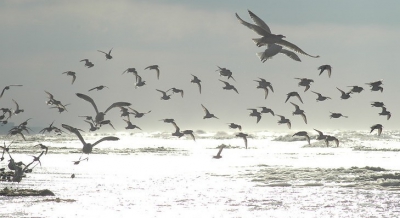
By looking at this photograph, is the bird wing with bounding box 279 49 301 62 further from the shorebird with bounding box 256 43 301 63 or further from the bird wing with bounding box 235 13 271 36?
the bird wing with bounding box 235 13 271 36

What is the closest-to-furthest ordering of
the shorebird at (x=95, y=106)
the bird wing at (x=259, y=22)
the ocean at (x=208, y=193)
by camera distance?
1. the bird wing at (x=259, y=22)
2. the ocean at (x=208, y=193)
3. the shorebird at (x=95, y=106)

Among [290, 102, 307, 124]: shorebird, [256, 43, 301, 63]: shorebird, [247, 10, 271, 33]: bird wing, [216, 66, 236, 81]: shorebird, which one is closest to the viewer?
[247, 10, 271, 33]: bird wing

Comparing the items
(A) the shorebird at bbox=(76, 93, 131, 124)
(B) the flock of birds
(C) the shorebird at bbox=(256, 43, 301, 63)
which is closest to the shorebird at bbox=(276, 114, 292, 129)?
(B) the flock of birds

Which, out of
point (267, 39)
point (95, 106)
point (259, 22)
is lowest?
point (95, 106)

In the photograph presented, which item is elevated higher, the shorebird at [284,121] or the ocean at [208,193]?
the shorebird at [284,121]

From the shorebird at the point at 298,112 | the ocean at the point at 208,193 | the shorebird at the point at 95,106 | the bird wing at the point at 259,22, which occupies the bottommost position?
Result: the ocean at the point at 208,193

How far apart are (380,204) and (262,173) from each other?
18.8 meters

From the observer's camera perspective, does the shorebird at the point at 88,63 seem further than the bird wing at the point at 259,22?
Yes

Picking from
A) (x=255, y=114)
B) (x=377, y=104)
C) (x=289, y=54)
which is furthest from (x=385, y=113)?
(x=289, y=54)

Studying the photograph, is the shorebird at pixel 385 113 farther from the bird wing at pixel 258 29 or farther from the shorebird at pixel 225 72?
the bird wing at pixel 258 29

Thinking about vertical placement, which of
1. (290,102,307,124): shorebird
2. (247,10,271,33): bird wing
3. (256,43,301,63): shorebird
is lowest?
(290,102,307,124): shorebird

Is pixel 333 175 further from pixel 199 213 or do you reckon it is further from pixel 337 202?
pixel 199 213

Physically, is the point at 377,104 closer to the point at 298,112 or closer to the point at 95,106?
the point at 298,112

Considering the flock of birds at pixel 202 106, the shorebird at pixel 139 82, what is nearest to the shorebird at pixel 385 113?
the flock of birds at pixel 202 106
